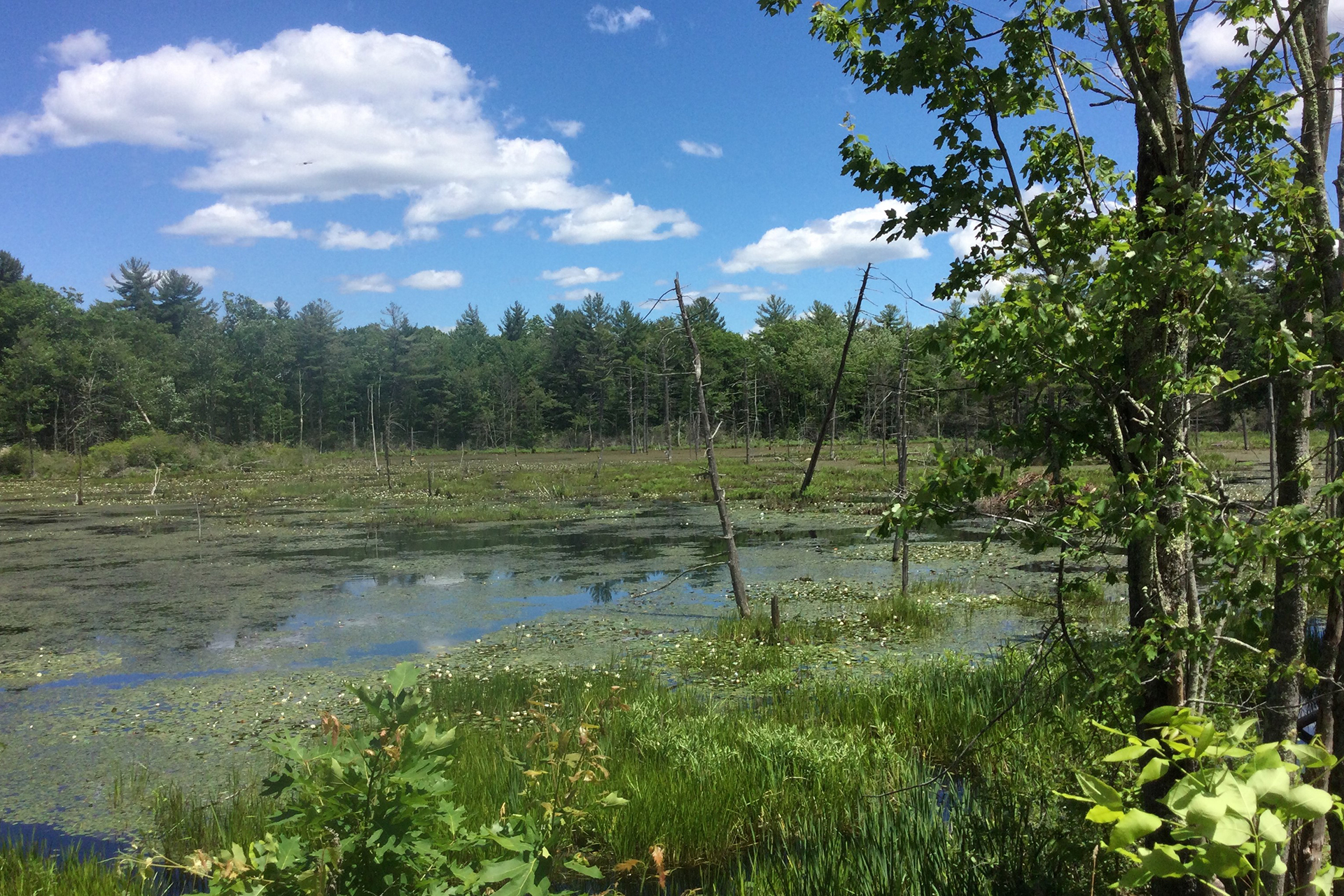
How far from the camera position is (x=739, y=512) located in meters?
31.3

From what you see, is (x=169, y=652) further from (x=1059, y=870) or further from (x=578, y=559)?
(x=1059, y=870)

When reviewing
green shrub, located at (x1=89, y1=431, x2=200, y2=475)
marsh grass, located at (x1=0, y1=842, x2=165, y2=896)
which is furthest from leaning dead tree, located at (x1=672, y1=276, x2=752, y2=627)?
green shrub, located at (x1=89, y1=431, x2=200, y2=475)

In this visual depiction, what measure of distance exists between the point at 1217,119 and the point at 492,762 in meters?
6.62

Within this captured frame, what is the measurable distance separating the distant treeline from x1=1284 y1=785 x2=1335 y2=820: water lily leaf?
54.5 meters

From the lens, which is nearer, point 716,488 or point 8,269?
point 716,488

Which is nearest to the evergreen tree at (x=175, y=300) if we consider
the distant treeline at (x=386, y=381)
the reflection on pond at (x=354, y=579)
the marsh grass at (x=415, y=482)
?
the distant treeline at (x=386, y=381)

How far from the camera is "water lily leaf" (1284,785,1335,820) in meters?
1.12

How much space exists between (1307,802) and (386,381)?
95.0 meters

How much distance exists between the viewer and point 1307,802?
1.15 meters

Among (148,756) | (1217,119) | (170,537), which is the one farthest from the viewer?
(170,537)

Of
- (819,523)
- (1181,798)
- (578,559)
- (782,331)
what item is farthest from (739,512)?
(782,331)

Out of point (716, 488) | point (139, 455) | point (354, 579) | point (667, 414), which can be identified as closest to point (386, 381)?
point (139, 455)

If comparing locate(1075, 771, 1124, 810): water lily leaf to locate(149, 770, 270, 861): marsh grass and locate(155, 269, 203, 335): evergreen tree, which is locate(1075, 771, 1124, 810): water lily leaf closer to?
locate(149, 770, 270, 861): marsh grass

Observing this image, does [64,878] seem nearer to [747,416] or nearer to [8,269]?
[747,416]
